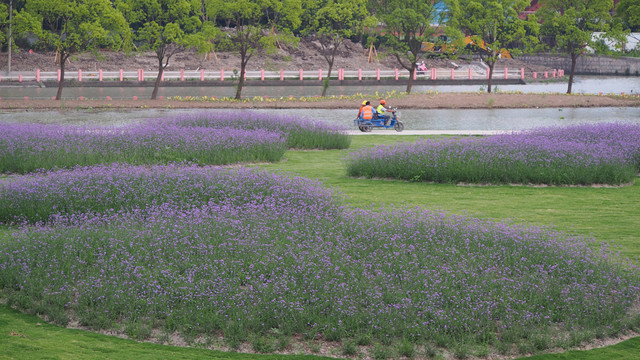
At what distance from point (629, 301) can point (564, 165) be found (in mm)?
8056

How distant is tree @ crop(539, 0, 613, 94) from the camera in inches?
1731

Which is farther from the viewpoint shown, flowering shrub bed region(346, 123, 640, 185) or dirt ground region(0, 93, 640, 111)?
dirt ground region(0, 93, 640, 111)

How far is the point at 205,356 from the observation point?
6352 mm

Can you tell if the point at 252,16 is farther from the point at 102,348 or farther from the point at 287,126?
the point at 102,348

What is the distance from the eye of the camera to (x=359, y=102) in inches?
1495

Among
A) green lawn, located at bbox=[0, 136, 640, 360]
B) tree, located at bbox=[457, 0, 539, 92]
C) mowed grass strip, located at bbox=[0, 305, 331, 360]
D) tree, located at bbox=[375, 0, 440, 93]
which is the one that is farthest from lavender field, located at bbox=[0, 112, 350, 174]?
tree, located at bbox=[457, 0, 539, 92]

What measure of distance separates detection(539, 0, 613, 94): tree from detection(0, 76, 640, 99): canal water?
3.47 meters

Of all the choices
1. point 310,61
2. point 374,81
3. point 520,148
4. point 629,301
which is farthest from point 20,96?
point 629,301

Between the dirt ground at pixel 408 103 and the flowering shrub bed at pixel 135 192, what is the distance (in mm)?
23414

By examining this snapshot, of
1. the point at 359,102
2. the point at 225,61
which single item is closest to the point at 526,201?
the point at 359,102

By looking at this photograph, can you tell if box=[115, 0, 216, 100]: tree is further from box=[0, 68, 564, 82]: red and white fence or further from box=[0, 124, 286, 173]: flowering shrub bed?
box=[0, 124, 286, 173]: flowering shrub bed

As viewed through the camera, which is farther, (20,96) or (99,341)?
(20,96)

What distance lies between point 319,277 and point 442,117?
24890 mm

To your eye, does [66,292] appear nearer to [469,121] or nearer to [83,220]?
[83,220]
